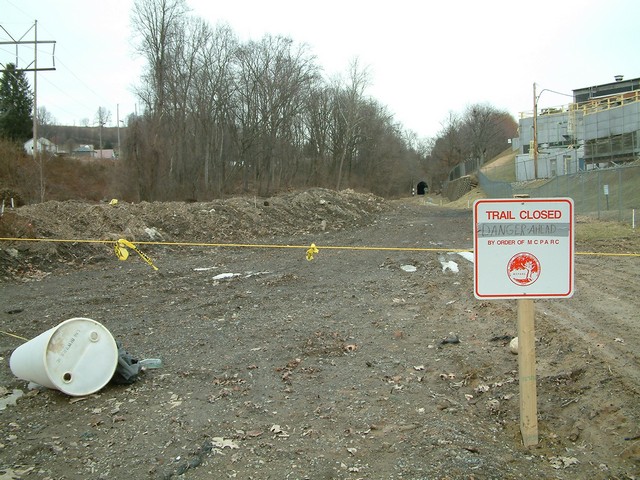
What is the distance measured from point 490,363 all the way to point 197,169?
143 ft

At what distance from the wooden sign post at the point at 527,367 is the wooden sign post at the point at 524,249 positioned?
0.14 meters

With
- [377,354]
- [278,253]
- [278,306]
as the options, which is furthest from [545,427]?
[278,253]

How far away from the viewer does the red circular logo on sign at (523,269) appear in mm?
4148

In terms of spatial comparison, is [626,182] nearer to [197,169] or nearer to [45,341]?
[45,341]

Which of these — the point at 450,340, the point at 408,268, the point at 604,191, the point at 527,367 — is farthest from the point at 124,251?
the point at 604,191

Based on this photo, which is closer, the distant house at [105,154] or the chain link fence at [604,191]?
the chain link fence at [604,191]

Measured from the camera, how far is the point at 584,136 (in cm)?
5116

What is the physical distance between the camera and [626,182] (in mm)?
26312

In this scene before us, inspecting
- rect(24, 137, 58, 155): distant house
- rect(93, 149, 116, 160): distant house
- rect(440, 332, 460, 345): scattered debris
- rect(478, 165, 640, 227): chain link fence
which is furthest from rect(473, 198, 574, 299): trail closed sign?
rect(93, 149, 116, 160): distant house

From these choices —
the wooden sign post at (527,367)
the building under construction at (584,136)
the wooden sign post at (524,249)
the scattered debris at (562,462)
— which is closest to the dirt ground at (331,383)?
the scattered debris at (562,462)

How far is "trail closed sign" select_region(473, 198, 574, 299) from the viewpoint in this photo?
4.14 metres

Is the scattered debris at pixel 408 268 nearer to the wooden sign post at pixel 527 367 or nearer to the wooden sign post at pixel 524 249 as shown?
the wooden sign post at pixel 527 367

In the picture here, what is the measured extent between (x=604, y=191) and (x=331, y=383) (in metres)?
22.5

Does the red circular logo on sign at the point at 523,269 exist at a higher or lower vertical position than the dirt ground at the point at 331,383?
higher
